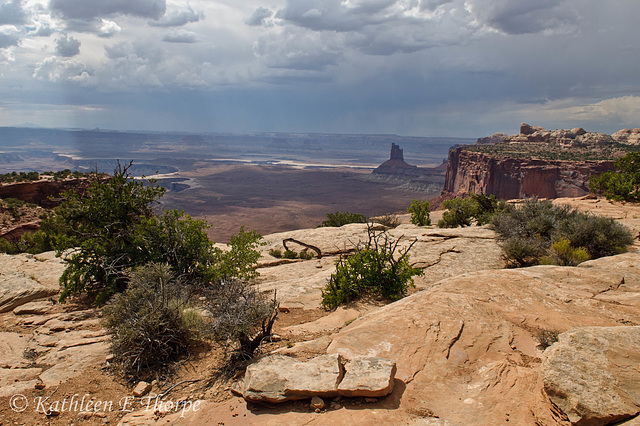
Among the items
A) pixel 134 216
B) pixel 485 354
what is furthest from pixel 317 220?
pixel 485 354

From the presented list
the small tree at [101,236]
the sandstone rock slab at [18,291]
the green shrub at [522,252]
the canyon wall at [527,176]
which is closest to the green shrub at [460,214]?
the green shrub at [522,252]

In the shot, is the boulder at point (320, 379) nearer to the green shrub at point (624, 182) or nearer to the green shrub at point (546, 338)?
the green shrub at point (546, 338)

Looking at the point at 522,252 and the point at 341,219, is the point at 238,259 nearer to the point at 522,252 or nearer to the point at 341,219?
the point at 522,252

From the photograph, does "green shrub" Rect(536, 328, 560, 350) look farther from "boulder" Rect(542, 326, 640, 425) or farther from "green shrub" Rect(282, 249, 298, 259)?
"green shrub" Rect(282, 249, 298, 259)

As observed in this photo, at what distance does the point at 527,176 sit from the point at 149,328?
68113 mm

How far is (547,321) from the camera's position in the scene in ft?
18.2

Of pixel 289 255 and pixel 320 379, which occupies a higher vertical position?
pixel 320 379

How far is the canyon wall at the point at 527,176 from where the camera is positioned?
182 ft

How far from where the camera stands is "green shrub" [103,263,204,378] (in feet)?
18.2

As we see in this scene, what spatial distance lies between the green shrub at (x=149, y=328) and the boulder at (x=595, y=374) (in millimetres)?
4788

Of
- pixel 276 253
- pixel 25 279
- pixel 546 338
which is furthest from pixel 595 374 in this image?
pixel 25 279

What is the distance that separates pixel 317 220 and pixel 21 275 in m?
87.4

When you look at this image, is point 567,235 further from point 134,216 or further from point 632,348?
point 134,216

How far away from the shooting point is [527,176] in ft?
202
